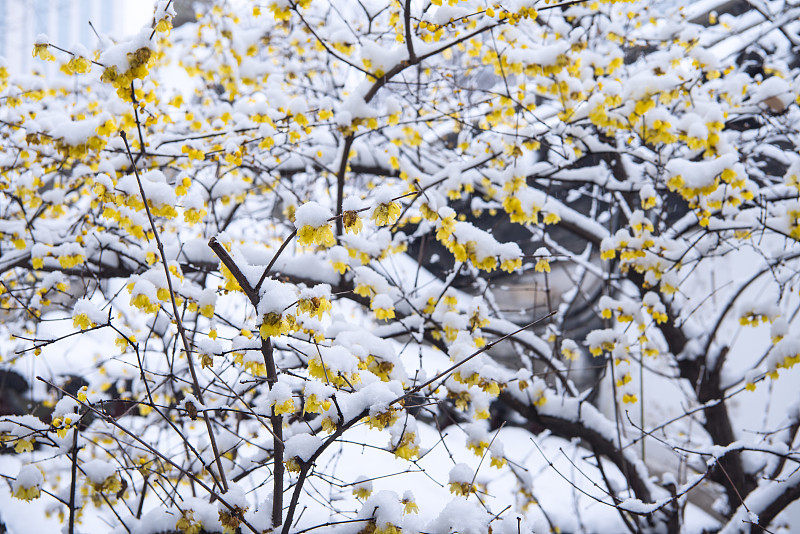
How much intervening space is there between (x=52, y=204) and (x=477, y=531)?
306 centimetres

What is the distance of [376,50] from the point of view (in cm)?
246

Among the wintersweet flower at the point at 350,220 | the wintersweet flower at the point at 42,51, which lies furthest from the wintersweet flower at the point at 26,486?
the wintersweet flower at the point at 42,51

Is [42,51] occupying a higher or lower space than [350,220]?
higher

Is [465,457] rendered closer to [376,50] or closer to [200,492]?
[200,492]

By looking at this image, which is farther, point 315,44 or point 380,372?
point 315,44

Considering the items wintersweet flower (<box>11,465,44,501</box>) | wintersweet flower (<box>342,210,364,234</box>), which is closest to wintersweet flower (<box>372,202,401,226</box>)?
wintersweet flower (<box>342,210,364,234</box>)

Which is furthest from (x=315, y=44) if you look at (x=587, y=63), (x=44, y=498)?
(x=44, y=498)

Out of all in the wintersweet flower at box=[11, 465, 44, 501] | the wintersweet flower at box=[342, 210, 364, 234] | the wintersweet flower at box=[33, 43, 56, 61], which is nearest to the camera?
the wintersweet flower at box=[342, 210, 364, 234]

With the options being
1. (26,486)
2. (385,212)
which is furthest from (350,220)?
(26,486)

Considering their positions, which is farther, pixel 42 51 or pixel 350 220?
pixel 42 51

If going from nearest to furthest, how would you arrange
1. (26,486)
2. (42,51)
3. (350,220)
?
(350,220), (26,486), (42,51)

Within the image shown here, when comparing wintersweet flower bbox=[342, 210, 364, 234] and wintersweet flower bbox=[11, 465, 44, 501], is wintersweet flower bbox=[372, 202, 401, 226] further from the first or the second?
wintersweet flower bbox=[11, 465, 44, 501]

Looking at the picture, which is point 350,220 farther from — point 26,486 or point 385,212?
point 26,486

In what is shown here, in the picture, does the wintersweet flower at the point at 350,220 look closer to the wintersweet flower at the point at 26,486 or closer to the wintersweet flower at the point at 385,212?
the wintersweet flower at the point at 385,212
